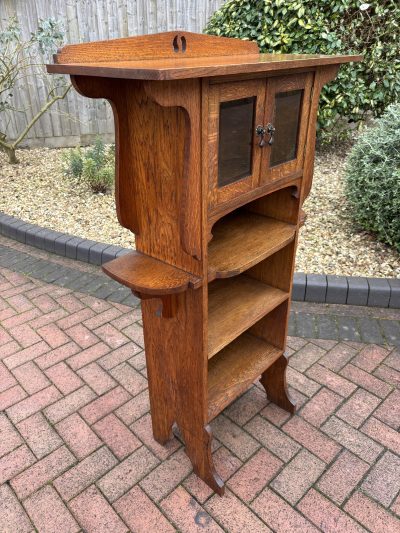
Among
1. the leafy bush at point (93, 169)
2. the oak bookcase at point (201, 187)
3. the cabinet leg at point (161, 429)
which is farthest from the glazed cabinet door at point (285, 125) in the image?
the leafy bush at point (93, 169)

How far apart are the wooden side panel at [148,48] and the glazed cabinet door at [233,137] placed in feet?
1.05

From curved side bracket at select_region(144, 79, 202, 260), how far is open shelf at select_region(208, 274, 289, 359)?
0.53 m

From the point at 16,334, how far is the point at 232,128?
8.13 feet

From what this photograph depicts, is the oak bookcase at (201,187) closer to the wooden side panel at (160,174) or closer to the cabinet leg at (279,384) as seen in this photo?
the wooden side panel at (160,174)

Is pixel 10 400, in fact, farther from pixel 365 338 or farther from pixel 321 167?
Answer: pixel 321 167

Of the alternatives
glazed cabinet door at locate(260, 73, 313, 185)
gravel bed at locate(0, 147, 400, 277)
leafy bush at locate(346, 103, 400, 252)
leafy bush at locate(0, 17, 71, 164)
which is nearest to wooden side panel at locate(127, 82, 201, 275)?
glazed cabinet door at locate(260, 73, 313, 185)

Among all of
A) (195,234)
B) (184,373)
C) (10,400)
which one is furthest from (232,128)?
(10,400)

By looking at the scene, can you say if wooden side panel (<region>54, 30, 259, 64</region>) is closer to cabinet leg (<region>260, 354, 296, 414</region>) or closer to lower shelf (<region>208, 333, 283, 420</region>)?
lower shelf (<region>208, 333, 283, 420</region>)

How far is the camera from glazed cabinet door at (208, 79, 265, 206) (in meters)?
1.37

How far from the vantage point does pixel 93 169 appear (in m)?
5.10

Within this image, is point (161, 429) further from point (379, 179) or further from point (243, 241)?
point (379, 179)

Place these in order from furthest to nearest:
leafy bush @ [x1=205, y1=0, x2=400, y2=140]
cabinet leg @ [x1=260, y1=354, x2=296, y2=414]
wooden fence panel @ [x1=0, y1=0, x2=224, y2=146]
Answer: wooden fence panel @ [x1=0, y1=0, x2=224, y2=146]
leafy bush @ [x1=205, y1=0, x2=400, y2=140]
cabinet leg @ [x1=260, y1=354, x2=296, y2=414]

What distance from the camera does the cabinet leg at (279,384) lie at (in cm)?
246

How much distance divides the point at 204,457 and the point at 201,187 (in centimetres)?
134
